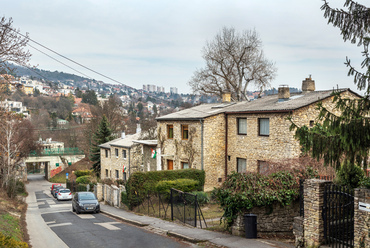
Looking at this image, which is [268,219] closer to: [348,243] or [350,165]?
[348,243]

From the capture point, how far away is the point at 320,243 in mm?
11062

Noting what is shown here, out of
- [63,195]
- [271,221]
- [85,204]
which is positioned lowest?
[63,195]

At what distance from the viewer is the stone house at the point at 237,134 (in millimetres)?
22016

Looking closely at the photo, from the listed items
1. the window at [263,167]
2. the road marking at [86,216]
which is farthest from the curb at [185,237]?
the road marking at [86,216]

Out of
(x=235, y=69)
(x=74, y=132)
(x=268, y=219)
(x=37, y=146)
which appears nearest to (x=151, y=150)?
(x=235, y=69)

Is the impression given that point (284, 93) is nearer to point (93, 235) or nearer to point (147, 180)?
point (147, 180)

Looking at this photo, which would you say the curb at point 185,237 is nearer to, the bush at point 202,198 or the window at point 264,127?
the bush at point 202,198

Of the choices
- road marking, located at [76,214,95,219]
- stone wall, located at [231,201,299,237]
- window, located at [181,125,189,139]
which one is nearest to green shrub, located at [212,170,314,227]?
stone wall, located at [231,201,299,237]

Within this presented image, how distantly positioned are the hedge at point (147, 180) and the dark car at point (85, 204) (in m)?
2.39

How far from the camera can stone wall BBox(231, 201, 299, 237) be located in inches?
553

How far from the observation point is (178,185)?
24125mm

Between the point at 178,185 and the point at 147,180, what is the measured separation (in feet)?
8.17

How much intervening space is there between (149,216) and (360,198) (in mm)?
15019

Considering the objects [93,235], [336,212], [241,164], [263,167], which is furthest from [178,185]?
[336,212]
